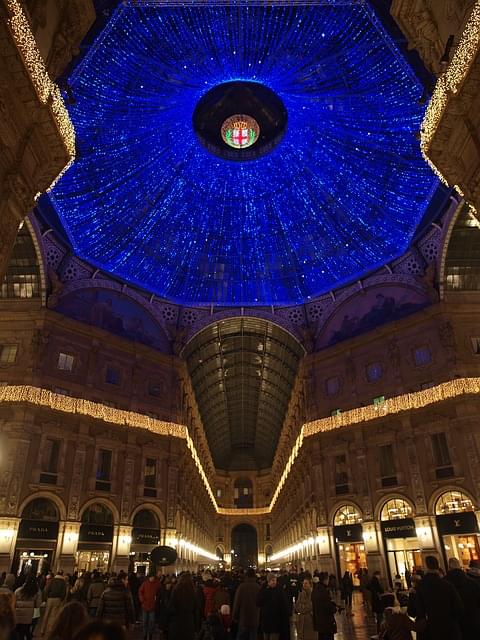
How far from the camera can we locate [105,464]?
31.2 m

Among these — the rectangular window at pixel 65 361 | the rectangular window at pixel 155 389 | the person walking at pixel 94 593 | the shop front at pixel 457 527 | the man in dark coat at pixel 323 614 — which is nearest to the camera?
the man in dark coat at pixel 323 614

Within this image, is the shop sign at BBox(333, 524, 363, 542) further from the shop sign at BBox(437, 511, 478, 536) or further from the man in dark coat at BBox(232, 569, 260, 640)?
the man in dark coat at BBox(232, 569, 260, 640)

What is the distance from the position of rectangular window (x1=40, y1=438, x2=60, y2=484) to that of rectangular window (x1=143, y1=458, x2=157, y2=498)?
21.4 feet

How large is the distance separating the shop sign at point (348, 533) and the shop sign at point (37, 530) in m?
18.3

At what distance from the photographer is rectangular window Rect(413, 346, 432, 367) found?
31.7m

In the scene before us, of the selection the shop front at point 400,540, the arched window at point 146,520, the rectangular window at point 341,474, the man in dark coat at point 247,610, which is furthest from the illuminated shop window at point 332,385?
the man in dark coat at point 247,610

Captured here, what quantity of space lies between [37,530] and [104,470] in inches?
219

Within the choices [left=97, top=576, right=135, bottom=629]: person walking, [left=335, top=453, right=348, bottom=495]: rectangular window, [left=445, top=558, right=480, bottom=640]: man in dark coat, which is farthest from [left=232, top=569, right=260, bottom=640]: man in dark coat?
[left=335, top=453, right=348, bottom=495]: rectangular window

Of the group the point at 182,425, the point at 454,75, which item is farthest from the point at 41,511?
the point at 454,75

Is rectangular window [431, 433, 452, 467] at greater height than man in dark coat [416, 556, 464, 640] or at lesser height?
greater

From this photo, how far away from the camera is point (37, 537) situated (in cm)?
2636

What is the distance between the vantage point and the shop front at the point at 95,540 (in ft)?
92.4

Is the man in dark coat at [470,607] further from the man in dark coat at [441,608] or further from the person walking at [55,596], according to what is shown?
the person walking at [55,596]

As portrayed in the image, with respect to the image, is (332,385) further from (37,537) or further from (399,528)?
(37,537)
